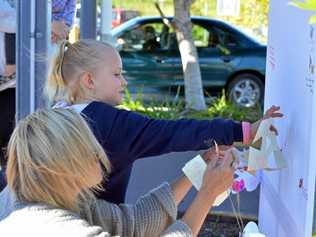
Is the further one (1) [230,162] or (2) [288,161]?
(2) [288,161]

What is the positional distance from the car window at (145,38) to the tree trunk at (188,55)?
2983mm

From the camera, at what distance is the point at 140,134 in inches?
101

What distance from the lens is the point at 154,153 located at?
261 cm

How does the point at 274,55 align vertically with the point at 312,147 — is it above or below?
above

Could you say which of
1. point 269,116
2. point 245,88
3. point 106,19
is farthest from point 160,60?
point 269,116

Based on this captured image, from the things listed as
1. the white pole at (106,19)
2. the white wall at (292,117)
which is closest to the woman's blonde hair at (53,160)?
the white wall at (292,117)

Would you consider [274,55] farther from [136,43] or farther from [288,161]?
[136,43]

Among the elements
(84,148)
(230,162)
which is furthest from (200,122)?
(84,148)

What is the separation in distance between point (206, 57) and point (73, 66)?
9.52 meters

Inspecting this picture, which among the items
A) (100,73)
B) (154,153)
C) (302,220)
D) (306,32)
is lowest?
(302,220)

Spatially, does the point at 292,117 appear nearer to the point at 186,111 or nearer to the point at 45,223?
the point at 45,223

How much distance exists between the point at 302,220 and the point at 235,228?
2912 mm

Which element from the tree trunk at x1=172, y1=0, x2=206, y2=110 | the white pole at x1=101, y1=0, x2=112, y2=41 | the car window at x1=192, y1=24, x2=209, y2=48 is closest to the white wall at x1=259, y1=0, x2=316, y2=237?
the white pole at x1=101, y1=0, x2=112, y2=41

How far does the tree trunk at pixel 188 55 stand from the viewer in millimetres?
8773
